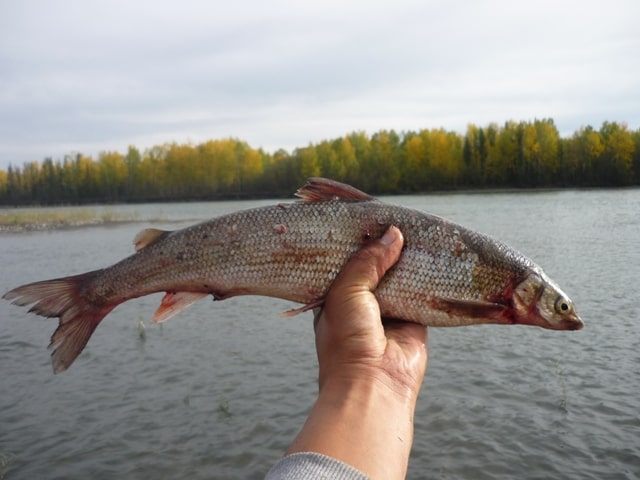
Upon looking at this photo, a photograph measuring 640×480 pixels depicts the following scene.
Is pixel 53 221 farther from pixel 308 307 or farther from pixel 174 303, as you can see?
pixel 308 307

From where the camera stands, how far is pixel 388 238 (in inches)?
151

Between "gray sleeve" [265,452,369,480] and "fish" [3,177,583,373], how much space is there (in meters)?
1.68

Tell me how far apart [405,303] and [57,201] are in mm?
164326

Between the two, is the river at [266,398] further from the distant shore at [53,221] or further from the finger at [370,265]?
the distant shore at [53,221]

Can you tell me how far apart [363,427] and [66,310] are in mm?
2622

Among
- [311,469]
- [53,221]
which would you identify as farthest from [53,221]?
[311,469]

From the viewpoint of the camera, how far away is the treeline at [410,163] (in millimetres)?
→ 91750

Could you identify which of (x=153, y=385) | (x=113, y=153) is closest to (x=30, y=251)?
(x=153, y=385)

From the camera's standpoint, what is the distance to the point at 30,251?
32594 mm

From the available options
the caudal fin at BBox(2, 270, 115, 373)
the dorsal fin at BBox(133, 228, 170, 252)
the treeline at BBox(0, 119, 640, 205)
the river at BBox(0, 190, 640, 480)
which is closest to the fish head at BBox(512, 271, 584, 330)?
the dorsal fin at BBox(133, 228, 170, 252)

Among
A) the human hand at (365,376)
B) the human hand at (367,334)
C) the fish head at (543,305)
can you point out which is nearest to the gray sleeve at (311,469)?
the human hand at (365,376)

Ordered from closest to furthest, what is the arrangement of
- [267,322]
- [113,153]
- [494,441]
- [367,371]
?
1. [367,371]
2. [494,441]
3. [267,322]
4. [113,153]

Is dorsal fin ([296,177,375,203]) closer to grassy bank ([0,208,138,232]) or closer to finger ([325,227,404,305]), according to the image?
finger ([325,227,404,305])

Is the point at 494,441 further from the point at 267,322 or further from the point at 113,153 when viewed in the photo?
the point at 113,153
